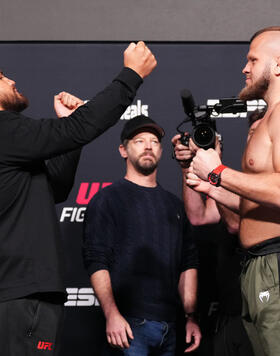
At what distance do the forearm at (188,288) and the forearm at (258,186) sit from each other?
93cm

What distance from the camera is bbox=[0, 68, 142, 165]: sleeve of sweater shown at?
1.67 metres

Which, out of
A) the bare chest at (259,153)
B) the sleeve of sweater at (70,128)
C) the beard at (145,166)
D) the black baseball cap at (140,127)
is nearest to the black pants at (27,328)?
the sleeve of sweater at (70,128)

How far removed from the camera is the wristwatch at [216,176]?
5.66 feet

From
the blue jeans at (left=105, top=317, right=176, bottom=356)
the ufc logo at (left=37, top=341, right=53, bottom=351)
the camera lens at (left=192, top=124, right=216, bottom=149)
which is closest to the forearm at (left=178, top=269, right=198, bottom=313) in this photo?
the blue jeans at (left=105, top=317, right=176, bottom=356)

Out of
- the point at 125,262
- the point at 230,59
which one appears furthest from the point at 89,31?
the point at 125,262

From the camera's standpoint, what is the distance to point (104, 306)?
227cm

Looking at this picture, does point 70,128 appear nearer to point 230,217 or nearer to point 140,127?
point 230,217

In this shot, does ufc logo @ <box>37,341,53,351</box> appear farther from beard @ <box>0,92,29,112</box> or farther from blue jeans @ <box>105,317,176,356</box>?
beard @ <box>0,92,29,112</box>

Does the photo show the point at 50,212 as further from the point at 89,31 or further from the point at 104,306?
the point at 89,31

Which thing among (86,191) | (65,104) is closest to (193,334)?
(86,191)

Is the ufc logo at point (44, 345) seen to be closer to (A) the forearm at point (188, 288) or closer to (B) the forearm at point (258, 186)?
(B) the forearm at point (258, 186)

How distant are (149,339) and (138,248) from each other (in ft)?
1.22

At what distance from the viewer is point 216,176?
173cm

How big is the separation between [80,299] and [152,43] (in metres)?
1.39
